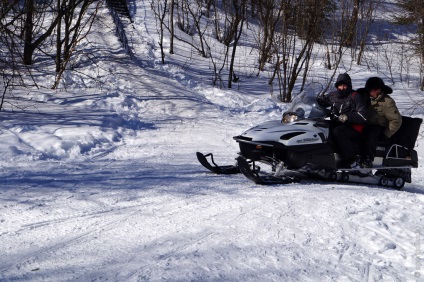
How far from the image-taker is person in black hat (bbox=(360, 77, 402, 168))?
266 inches

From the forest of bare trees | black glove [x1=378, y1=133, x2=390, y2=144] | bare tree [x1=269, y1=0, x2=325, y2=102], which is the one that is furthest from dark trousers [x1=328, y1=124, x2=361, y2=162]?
bare tree [x1=269, y1=0, x2=325, y2=102]

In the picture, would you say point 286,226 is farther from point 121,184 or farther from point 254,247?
point 121,184

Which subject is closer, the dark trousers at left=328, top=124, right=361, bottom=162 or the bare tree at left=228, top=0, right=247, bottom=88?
the dark trousers at left=328, top=124, right=361, bottom=162

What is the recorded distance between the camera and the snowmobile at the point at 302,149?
6.33 metres

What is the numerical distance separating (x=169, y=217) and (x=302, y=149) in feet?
8.35

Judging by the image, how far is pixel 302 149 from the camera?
644cm

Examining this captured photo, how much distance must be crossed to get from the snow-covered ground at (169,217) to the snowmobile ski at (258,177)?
124 mm

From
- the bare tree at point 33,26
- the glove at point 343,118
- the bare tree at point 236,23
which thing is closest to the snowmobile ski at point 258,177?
the glove at point 343,118

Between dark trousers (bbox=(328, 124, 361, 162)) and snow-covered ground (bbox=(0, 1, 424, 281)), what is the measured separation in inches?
21.9

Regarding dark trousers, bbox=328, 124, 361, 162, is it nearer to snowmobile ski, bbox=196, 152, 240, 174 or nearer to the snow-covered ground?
the snow-covered ground

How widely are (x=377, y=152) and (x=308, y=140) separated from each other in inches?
48.8

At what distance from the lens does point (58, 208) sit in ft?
16.1

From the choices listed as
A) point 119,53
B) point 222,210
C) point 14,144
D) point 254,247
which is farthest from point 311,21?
point 254,247

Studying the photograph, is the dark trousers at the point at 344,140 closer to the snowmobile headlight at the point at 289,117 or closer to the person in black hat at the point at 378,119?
the person in black hat at the point at 378,119
